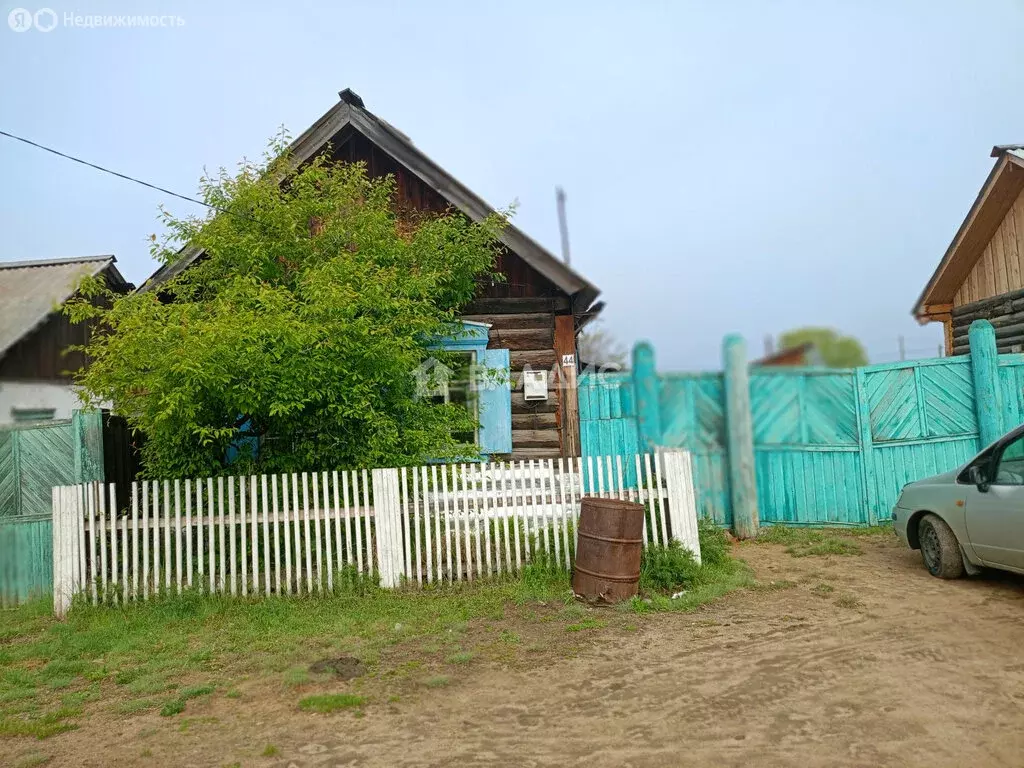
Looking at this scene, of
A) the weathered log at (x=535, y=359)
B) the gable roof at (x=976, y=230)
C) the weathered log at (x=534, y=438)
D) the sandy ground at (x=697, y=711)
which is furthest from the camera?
the gable roof at (x=976, y=230)

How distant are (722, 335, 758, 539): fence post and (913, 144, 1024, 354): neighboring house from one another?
18.1 feet

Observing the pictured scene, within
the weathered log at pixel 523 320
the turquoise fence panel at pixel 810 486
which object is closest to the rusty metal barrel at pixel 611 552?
the turquoise fence panel at pixel 810 486

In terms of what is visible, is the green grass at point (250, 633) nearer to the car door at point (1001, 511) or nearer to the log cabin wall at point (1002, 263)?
the car door at point (1001, 511)

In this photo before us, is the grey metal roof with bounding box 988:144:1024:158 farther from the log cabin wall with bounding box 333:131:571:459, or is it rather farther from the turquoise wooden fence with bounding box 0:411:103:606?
the turquoise wooden fence with bounding box 0:411:103:606

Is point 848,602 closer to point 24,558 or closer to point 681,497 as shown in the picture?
point 681,497

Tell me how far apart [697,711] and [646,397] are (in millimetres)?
5631

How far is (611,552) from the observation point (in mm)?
6262

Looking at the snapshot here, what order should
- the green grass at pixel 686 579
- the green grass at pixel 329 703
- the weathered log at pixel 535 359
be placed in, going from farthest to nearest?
the weathered log at pixel 535 359, the green grass at pixel 686 579, the green grass at pixel 329 703

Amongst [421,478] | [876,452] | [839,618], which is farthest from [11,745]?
[876,452]

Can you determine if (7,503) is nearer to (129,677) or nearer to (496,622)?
(129,677)

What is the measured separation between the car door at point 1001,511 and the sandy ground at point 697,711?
0.50m

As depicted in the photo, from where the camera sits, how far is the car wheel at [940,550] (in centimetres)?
648

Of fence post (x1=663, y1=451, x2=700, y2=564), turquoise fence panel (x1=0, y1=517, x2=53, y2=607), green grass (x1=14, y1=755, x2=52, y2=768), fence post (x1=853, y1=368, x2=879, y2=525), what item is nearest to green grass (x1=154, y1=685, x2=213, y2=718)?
green grass (x1=14, y1=755, x2=52, y2=768)

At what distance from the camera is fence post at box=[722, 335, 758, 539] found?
29.4 ft
